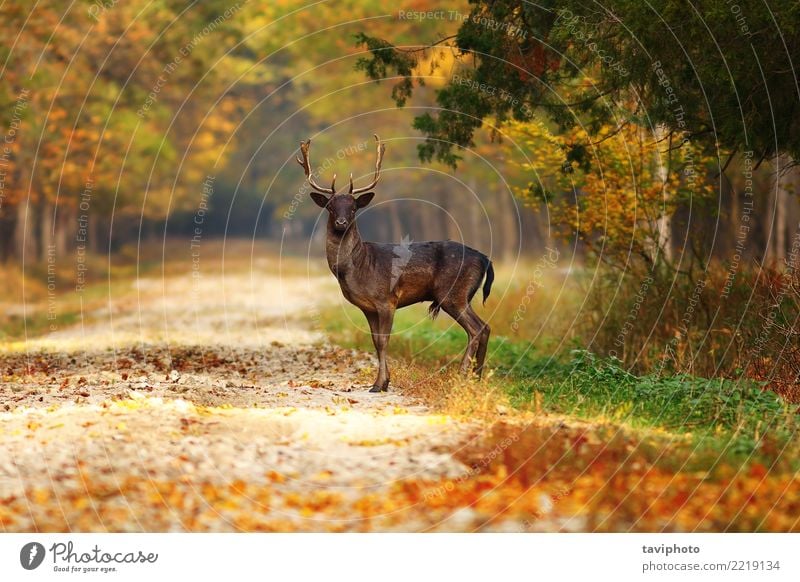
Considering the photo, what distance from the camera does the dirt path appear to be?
9836 millimetres

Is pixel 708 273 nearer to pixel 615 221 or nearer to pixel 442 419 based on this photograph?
pixel 615 221

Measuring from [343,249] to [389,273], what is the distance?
0.77m

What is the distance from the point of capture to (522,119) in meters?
17.4

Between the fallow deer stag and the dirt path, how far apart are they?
1146 millimetres

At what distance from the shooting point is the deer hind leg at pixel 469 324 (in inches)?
619

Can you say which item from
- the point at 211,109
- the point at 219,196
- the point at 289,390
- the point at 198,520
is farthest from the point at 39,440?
the point at 219,196

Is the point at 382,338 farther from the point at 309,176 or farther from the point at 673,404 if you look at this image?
the point at 673,404

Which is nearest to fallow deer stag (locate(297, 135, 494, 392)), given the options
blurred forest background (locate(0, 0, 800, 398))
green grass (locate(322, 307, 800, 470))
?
blurred forest background (locate(0, 0, 800, 398))

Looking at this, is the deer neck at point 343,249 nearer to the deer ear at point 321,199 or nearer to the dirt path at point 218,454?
the deer ear at point 321,199

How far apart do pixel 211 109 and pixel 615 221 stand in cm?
4101

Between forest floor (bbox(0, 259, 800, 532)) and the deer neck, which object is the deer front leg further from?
forest floor (bbox(0, 259, 800, 532))

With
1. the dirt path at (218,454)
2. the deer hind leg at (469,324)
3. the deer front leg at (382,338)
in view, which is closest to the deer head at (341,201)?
the deer front leg at (382,338)

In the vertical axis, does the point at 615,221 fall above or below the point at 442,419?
above

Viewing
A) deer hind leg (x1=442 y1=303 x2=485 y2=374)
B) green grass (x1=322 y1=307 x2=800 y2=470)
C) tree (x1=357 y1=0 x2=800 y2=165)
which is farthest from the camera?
deer hind leg (x1=442 y1=303 x2=485 y2=374)
